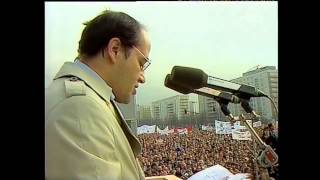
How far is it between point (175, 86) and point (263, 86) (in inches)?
10.4

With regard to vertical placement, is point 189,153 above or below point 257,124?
below

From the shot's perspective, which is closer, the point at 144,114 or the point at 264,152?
the point at 264,152

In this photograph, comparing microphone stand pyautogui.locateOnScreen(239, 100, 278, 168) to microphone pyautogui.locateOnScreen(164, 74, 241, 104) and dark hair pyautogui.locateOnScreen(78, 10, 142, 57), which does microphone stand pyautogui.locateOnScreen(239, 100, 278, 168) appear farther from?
dark hair pyautogui.locateOnScreen(78, 10, 142, 57)

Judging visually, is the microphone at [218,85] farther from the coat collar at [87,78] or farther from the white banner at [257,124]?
the coat collar at [87,78]

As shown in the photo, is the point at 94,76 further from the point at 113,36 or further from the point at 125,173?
the point at 125,173

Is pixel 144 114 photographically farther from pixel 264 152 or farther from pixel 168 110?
pixel 264 152

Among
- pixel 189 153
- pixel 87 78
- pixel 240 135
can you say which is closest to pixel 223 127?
pixel 240 135

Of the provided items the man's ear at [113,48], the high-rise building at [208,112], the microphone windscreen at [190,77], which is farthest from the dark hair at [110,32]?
the high-rise building at [208,112]

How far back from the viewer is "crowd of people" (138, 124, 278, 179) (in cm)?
129

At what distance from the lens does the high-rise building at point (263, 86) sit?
0.96 metres

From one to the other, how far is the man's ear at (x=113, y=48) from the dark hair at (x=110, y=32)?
0.03 feet

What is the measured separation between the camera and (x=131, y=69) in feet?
3.29

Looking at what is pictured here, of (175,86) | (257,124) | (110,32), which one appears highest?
(110,32)
